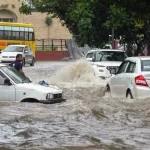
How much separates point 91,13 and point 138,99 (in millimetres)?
15932

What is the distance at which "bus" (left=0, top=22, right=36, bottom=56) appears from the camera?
50519mm

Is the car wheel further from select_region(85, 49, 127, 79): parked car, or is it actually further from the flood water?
select_region(85, 49, 127, 79): parked car

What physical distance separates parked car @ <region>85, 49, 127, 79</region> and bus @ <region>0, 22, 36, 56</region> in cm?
2578

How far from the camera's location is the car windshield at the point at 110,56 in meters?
24.6

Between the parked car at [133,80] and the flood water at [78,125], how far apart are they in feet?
0.81

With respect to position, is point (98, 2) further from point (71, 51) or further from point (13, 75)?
point (71, 51)

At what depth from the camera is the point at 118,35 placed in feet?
107

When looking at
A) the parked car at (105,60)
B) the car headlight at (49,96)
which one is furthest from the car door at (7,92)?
the parked car at (105,60)

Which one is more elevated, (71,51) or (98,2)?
(98,2)

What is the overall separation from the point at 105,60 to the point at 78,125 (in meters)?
12.6

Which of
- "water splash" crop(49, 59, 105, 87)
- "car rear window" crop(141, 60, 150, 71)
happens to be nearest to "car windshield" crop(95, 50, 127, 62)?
"water splash" crop(49, 59, 105, 87)

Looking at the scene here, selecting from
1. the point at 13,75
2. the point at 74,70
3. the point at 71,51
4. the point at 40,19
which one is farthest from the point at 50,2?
the point at 40,19

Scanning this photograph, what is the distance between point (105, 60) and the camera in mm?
24531

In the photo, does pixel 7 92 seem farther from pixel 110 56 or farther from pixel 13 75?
pixel 110 56
